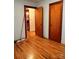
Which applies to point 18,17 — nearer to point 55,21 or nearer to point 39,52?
point 55,21

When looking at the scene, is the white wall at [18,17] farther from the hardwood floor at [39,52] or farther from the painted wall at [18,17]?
the hardwood floor at [39,52]

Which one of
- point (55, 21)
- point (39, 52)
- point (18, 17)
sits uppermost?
point (18, 17)

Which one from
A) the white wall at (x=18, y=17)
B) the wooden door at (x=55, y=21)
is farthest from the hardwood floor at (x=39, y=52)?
the white wall at (x=18, y=17)

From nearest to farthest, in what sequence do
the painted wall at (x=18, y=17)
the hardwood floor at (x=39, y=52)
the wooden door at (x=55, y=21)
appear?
the hardwood floor at (x=39, y=52) < the wooden door at (x=55, y=21) < the painted wall at (x=18, y=17)

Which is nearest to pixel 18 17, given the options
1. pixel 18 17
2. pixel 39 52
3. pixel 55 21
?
pixel 18 17

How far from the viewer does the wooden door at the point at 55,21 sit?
429 cm

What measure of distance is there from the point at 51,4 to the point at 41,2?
1.08 metres

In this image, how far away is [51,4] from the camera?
4.84 m

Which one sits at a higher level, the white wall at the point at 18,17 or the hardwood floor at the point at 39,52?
the white wall at the point at 18,17

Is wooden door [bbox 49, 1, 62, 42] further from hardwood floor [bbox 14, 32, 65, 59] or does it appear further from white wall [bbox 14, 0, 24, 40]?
white wall [bbox 14, 0, 24, 40]

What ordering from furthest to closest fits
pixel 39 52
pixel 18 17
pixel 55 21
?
pixel 18 17 → pixel 55 21 → pixel 39 52

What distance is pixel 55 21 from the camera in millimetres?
4629
